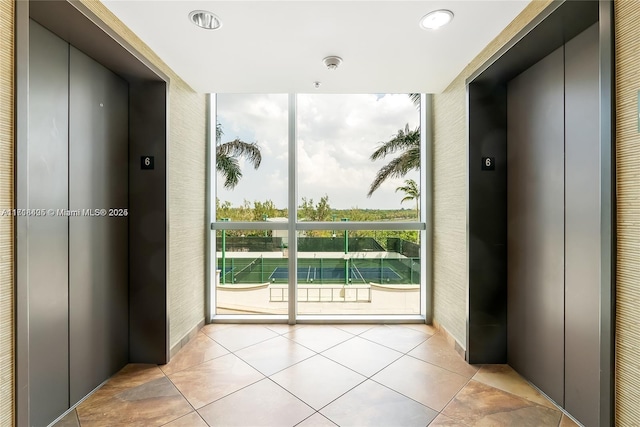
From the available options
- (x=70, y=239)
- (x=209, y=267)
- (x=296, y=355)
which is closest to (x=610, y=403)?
(x=296, y=355)

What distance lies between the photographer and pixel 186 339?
2.87 metres

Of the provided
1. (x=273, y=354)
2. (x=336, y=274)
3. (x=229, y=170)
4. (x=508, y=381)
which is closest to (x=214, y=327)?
(x=273, y=354)

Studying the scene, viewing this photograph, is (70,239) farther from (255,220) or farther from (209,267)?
(255,220)

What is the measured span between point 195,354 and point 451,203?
9.09ft

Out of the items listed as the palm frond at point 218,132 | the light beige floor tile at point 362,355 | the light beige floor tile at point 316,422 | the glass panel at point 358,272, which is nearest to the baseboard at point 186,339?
the glass panel at point 358,272

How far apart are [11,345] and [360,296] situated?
2.96m

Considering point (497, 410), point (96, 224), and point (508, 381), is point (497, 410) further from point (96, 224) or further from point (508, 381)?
point (96, 224)

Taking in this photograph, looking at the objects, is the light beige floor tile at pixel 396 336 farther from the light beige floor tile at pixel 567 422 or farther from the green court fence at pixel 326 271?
the light beige floor tile at pixel 567 422

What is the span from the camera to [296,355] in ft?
8.64

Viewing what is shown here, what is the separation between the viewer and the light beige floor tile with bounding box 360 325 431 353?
284cm

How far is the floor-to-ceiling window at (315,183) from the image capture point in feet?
11.4

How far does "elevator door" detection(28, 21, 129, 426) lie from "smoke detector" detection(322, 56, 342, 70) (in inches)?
65.2

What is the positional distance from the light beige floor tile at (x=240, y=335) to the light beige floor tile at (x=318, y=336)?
257mm

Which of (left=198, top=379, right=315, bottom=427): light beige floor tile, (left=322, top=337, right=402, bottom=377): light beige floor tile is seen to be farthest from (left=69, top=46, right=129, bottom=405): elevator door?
(left=322, top=337, right=402, bottom=377): light beige floor tile
